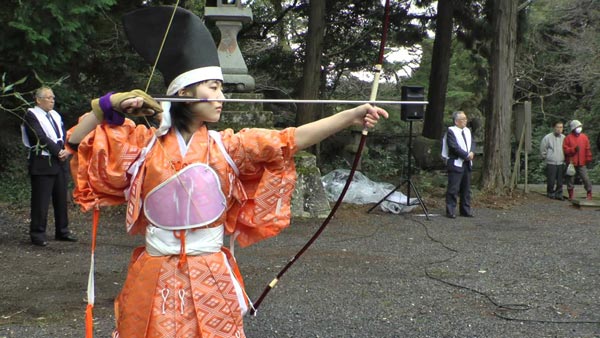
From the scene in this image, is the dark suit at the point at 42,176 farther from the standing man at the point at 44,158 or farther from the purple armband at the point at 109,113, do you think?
the purple armband at the point at 109,113

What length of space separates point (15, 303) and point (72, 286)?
1.98 feet

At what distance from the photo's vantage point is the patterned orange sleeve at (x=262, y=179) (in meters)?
2.52

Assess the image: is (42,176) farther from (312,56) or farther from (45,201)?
(312,56)

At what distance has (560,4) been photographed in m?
18.5

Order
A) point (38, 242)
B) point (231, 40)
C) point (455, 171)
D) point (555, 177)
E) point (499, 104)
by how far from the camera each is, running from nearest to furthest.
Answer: point (38, 242) < point (455, 171) < point (231, 40) < point (499, 104) < point (555, 177)

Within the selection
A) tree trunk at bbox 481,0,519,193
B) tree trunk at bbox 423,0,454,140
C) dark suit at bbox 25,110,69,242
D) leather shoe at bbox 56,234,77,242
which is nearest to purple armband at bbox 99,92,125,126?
dark suit at bbox 25,110,69,242

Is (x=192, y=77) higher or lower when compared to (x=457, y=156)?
higher

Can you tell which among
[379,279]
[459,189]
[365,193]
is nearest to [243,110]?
[365,193]

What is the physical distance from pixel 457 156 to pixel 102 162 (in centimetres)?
774

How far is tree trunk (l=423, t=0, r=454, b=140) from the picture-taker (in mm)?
15141

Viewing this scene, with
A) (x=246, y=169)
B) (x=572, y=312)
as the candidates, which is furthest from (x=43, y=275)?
(x=572, y=312)

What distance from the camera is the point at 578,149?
1246 cm

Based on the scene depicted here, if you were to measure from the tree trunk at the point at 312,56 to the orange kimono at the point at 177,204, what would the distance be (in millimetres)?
9694

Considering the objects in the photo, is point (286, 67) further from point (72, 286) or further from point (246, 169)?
point (246, 169)
